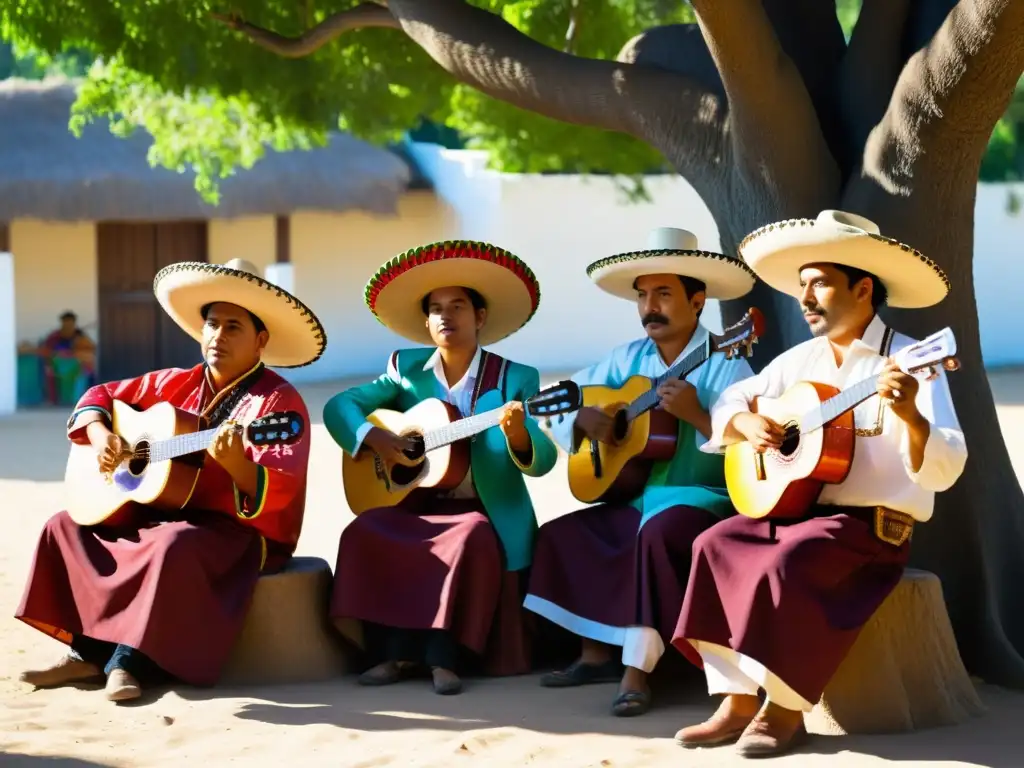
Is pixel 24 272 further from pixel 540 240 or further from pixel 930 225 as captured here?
pixel 930 225

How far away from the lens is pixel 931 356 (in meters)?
4.43

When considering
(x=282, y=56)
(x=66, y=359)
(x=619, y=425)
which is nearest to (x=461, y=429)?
(x=619, y=425)

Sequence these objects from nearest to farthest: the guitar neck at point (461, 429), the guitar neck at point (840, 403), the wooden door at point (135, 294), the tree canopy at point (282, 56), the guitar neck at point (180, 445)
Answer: the guitar neck at point (840, 403) < the guitar neck at point (180, 445) < the guitar neck at point (461, 429) < the tree canopy at point (282, 56) < the wooden door at point (135, 294)

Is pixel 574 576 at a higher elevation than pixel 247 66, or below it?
below

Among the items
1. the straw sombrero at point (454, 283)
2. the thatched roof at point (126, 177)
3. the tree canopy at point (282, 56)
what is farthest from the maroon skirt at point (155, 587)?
the thatched roof at point (126, 177)

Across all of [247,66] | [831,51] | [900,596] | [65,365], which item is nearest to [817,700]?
[900,596]

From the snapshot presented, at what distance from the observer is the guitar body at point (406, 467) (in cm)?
602

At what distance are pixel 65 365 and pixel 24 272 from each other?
1.73m

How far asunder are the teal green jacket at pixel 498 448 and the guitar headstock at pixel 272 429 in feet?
2.10

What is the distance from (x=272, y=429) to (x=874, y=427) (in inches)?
78.5

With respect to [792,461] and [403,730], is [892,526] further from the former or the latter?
[403,730]

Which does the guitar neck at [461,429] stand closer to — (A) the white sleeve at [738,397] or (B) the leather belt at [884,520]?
(A) the white sleeve at [738,397]

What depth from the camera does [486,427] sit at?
19.2ft

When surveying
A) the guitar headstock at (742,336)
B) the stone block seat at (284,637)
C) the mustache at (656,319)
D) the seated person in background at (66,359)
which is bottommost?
the stone block seat at (284,637)
